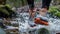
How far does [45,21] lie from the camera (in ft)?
16.1

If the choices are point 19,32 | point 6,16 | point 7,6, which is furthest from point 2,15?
point 19,32

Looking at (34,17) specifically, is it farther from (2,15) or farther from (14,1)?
(14,1)

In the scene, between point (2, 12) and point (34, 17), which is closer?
point (34, 17)

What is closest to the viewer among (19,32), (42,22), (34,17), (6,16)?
(19,32)

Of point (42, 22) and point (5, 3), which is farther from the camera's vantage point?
point (5, 3)

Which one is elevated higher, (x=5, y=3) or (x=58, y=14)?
(x=5, y=3)

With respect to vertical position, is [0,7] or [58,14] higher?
[0,7]

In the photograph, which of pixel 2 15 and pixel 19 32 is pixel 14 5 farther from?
pixel 19 32

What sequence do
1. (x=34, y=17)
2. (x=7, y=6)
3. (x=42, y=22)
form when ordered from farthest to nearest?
1. (x=7, y=6)
2. (x=34, y=17)
3. (x=42, y=22)

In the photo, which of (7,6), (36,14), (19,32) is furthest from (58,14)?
(19,32)

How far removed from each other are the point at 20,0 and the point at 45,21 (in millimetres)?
2126

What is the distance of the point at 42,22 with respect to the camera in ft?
15.5

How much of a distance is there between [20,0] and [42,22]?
2.29 metres

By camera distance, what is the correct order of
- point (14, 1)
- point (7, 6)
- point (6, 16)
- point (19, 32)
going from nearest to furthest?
point (19, 32)
point (6, 16)
point (7, 6)
point (14, 1)
